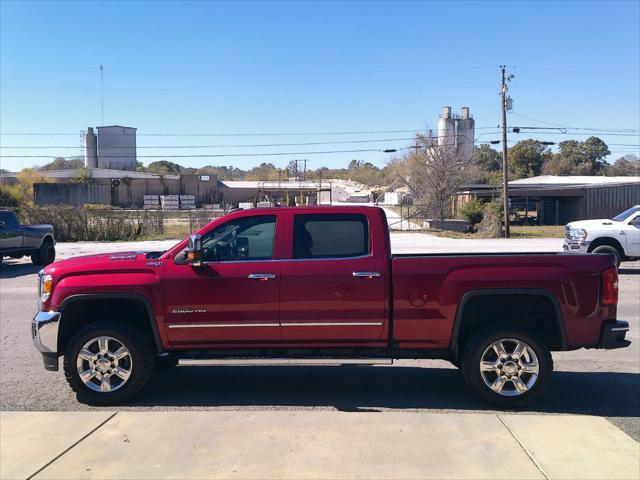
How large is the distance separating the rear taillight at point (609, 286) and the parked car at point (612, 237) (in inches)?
470

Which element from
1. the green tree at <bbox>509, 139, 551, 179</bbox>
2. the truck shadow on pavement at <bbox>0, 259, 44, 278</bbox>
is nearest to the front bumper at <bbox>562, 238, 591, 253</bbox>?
the truck shadow on pavement at <bbox>0, 259, 44, 278</bbox>

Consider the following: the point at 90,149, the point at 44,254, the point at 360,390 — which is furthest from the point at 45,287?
the point at 90,149

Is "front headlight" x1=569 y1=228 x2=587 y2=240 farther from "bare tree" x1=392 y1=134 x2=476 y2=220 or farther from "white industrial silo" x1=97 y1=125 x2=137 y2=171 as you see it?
"white industrial silo" x1=97 y1=125 x2=137 y2=171

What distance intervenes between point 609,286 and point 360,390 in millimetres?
2620

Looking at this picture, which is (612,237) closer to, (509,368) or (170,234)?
(509,368)

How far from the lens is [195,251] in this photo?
554 cm

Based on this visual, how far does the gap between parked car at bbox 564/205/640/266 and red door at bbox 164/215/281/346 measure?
13.5 m

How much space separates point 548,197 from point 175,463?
170ft

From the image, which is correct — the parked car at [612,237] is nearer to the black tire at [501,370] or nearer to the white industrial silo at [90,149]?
the black tire at [501,370]

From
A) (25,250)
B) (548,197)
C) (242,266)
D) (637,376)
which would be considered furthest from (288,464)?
(548,197)

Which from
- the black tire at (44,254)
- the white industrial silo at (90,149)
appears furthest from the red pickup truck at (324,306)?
the white industrial silo at (90,149)

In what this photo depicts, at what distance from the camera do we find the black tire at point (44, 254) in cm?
2042

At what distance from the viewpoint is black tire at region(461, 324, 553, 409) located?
18.1 ft

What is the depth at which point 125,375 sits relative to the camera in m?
5.70
